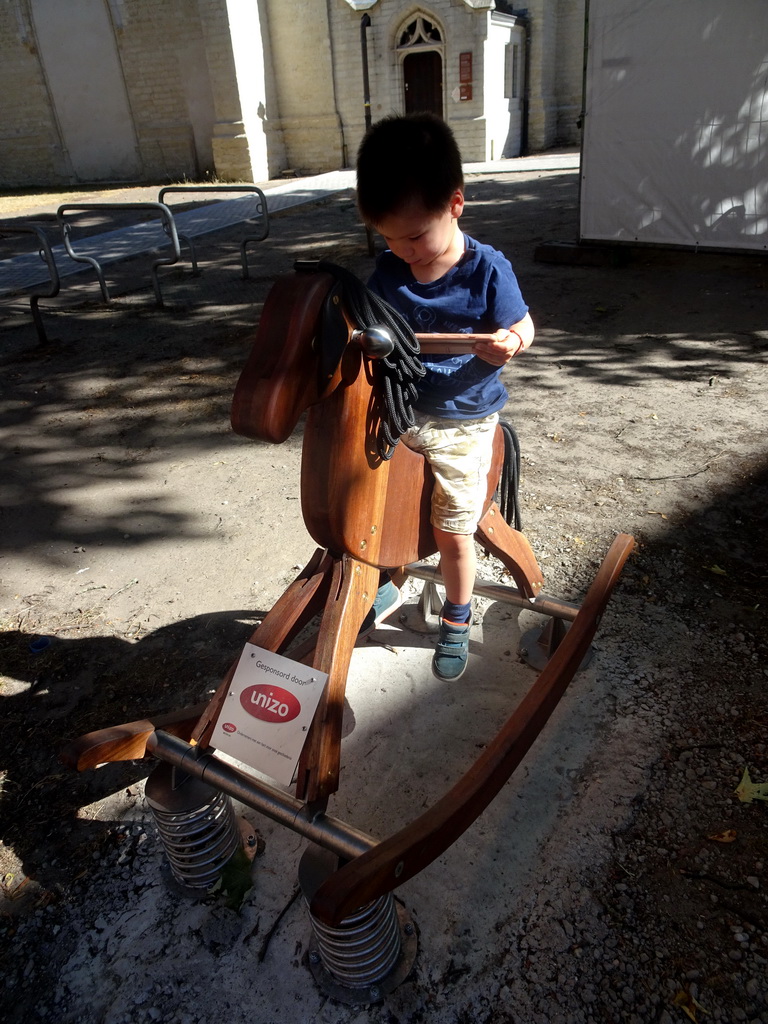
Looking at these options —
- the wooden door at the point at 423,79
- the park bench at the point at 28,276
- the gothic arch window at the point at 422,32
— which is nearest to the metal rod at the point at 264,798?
the park bench at the point at 28,276

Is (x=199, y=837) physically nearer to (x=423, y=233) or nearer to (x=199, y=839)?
(x=199, y=839)

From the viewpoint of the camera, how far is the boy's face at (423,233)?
136cm

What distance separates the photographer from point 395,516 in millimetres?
1604

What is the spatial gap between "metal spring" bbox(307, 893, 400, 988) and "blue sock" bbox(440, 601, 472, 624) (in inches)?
27.8

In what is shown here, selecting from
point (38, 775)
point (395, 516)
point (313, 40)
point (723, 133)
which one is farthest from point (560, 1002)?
point (313, 40)

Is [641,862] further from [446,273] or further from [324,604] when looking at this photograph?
[446,273]

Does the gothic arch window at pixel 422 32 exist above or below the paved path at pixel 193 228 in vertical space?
above

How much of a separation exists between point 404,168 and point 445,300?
1.02 ft

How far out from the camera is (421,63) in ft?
57.6

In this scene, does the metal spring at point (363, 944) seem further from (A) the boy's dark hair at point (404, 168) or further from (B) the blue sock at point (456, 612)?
(A) the boy's dark hair at point (404, 168)

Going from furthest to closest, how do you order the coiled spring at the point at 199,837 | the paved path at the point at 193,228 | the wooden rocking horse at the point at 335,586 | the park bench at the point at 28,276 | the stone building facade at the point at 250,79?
the stone building facade at the point at 250,79 → the paved path at the point at 193,228 → the park bench at the point at 28,276 → the coiled spring at the point at 199,837 → the wooden rocking horse at the point at 335,586

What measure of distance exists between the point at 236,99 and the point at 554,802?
18.3m

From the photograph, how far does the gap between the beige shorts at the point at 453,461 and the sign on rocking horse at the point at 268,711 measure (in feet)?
1.67

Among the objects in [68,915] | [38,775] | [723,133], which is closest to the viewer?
[68,915]
